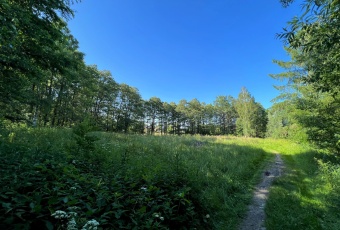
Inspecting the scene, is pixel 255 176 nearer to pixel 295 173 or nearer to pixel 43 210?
pixel 295 173

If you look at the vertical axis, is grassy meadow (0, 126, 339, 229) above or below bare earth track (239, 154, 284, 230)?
above

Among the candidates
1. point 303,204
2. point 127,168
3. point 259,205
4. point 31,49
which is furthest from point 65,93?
point 303,204

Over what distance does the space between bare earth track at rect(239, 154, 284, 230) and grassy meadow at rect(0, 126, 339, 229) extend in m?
0.20

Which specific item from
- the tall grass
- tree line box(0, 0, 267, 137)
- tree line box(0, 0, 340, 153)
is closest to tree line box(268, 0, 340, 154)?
tree line box(0, 0, 340, 153)

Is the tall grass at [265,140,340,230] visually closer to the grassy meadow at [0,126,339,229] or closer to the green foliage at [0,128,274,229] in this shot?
the grassy meadow at [0,126,339,229]

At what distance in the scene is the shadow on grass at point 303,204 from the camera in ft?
15.6

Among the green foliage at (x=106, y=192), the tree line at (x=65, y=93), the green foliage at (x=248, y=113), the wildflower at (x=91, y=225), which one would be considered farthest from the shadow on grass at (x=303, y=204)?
the green foliage at (x=248, y=113)

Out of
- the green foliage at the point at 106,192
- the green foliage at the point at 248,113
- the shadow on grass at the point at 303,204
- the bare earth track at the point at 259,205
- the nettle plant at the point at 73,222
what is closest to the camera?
the nettle plant at the point at 73,222

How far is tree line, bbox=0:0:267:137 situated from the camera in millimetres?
6035

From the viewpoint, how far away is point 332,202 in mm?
5555

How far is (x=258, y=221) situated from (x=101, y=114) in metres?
44.4

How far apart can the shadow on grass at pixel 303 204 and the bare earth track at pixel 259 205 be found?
19 cm

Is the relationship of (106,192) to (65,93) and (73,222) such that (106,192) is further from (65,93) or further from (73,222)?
(65,93)

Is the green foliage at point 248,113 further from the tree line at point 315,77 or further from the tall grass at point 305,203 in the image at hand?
the tall grass at point 305,203
